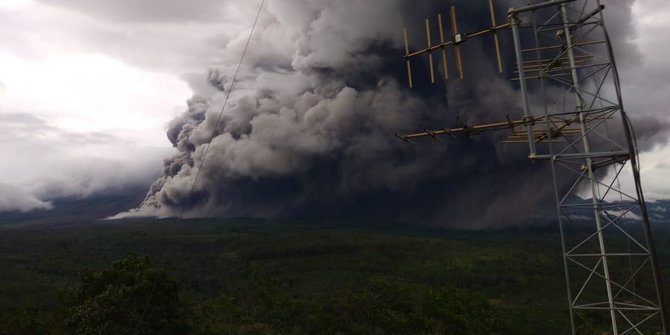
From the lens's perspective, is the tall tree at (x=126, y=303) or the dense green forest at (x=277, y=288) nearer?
the tall tree at (x=126, y=303)

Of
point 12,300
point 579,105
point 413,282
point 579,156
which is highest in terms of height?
point 579,105

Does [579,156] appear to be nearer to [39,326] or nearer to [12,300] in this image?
[39,326]

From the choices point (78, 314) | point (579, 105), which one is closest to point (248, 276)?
point (78, 314)

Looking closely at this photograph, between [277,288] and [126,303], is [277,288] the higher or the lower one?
the lower one

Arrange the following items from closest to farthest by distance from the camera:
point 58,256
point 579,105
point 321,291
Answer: point 579,105 → point 321,291 → point 58,256

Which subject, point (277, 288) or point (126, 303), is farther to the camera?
point (277, 288)

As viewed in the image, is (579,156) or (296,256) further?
(296,256)

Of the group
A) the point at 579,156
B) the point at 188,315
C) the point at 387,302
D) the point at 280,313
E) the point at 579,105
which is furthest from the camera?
the point at 280,313

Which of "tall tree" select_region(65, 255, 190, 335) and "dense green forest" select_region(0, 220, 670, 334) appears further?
"dense green forest" select_region(0, 220, 670, 334)
